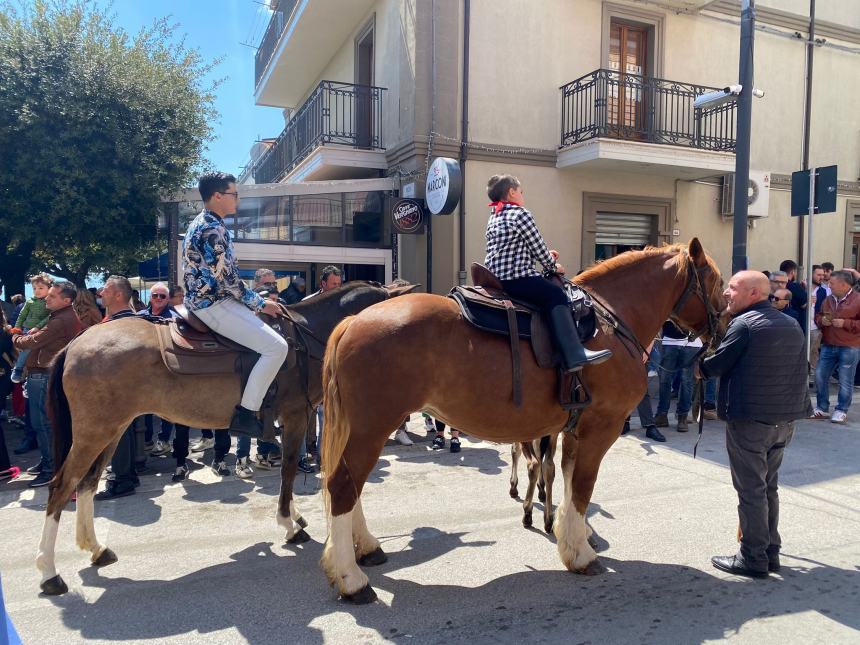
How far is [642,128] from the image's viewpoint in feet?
41.4

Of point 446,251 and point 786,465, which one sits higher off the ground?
point 446,251

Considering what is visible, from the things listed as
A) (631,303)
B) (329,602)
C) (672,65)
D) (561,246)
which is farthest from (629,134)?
(329,602)

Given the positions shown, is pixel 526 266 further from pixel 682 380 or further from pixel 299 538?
pixel 682 380

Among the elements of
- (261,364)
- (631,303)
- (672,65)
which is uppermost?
(672,65)

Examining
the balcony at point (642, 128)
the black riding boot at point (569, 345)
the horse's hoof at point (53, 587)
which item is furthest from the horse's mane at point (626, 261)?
the balcony at point (642, 128)

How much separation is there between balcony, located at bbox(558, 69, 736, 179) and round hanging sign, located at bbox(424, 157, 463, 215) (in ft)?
9.20

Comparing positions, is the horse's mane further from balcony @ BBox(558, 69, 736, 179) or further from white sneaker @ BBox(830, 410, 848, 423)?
balcony @ BBox(558, 69, 736, 179)

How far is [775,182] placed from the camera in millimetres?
13961

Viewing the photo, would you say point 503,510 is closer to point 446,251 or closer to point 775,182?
point 446,251

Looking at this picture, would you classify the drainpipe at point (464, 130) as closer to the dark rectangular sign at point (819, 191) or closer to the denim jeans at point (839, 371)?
the dark rectangular sign at point (819, 191)

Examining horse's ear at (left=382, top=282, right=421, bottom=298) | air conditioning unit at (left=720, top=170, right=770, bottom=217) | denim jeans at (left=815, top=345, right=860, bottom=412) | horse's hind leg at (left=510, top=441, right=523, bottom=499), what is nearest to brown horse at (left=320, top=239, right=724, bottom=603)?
horse's ear at (left=382, top=282, right=421, bottom=298)

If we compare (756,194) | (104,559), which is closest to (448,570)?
(104,559)

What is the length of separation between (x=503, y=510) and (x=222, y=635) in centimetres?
272

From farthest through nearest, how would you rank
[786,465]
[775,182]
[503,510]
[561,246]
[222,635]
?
[775,182], [561,246], [786,465], [503,510], [222,635]
